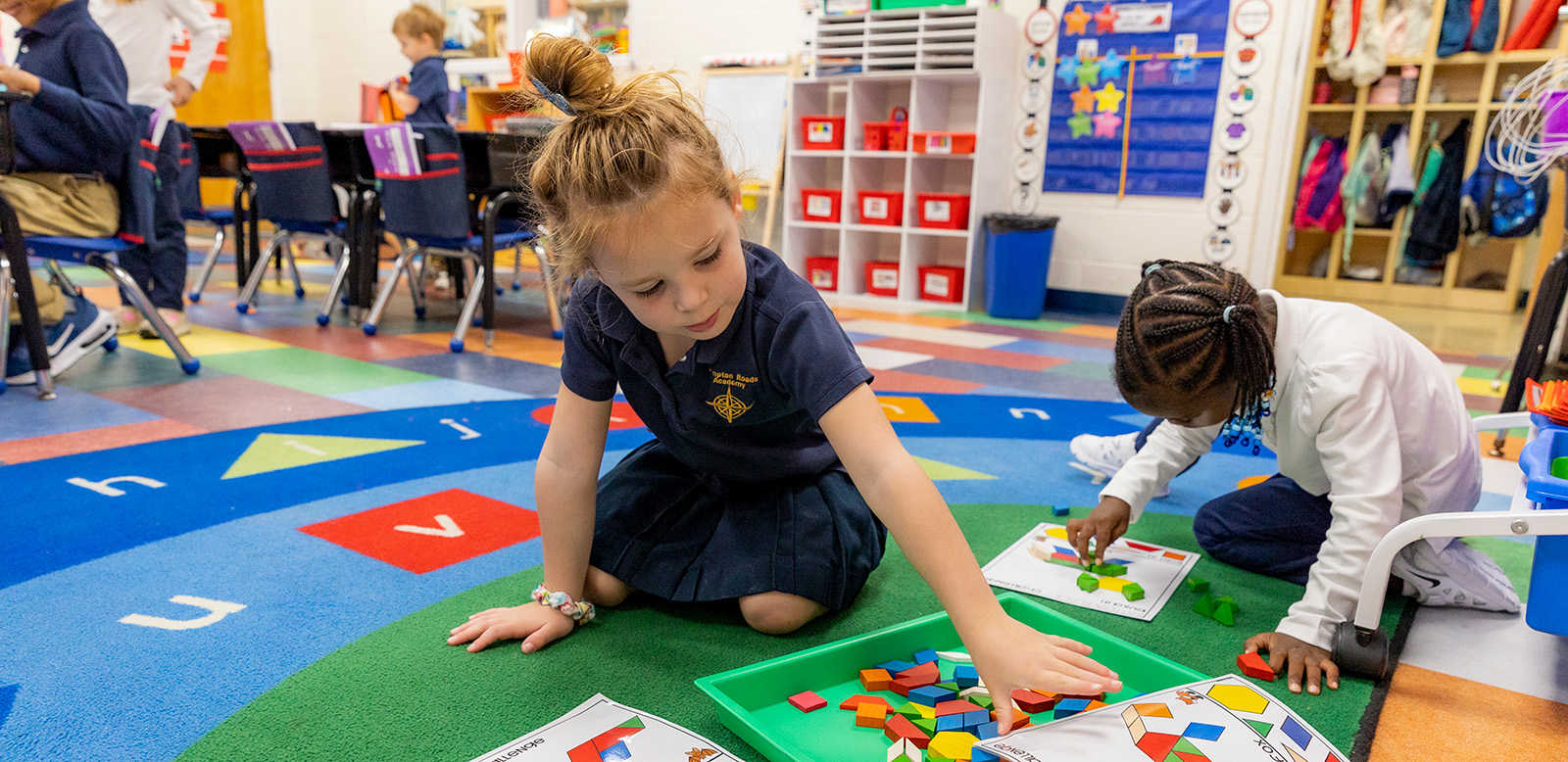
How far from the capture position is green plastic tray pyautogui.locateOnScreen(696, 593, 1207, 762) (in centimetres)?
98

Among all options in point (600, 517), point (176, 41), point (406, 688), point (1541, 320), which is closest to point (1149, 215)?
point (1541, 320)

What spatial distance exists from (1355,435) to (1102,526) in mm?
385

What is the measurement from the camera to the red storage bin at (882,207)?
Result: 4.93 meters

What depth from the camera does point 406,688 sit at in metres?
1.08

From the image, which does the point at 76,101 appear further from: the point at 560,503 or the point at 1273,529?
the point at 1273,529

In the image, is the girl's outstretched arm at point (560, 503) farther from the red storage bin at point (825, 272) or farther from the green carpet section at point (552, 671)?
the red storage bin at point (825, 272)

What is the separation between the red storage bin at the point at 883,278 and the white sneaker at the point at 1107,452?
306cm

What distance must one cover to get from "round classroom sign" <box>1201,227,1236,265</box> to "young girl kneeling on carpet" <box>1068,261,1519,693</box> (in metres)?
3.45

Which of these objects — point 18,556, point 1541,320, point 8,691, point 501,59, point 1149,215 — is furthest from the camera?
point 501,59

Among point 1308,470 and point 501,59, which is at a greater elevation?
point 501,59

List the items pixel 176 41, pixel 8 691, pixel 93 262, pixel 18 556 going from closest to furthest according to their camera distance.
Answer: pixel 8 691 → pixel 18 556 → pixel 93 262 → pixel 176 41

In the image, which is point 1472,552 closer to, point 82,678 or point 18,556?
point 82,678

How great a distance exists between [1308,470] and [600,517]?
101cm

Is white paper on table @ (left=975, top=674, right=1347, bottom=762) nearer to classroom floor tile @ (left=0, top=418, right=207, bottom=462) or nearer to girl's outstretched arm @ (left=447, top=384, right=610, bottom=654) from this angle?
girl's outstretched arm @ (left=447, top=384, right=610, bottom=654)
